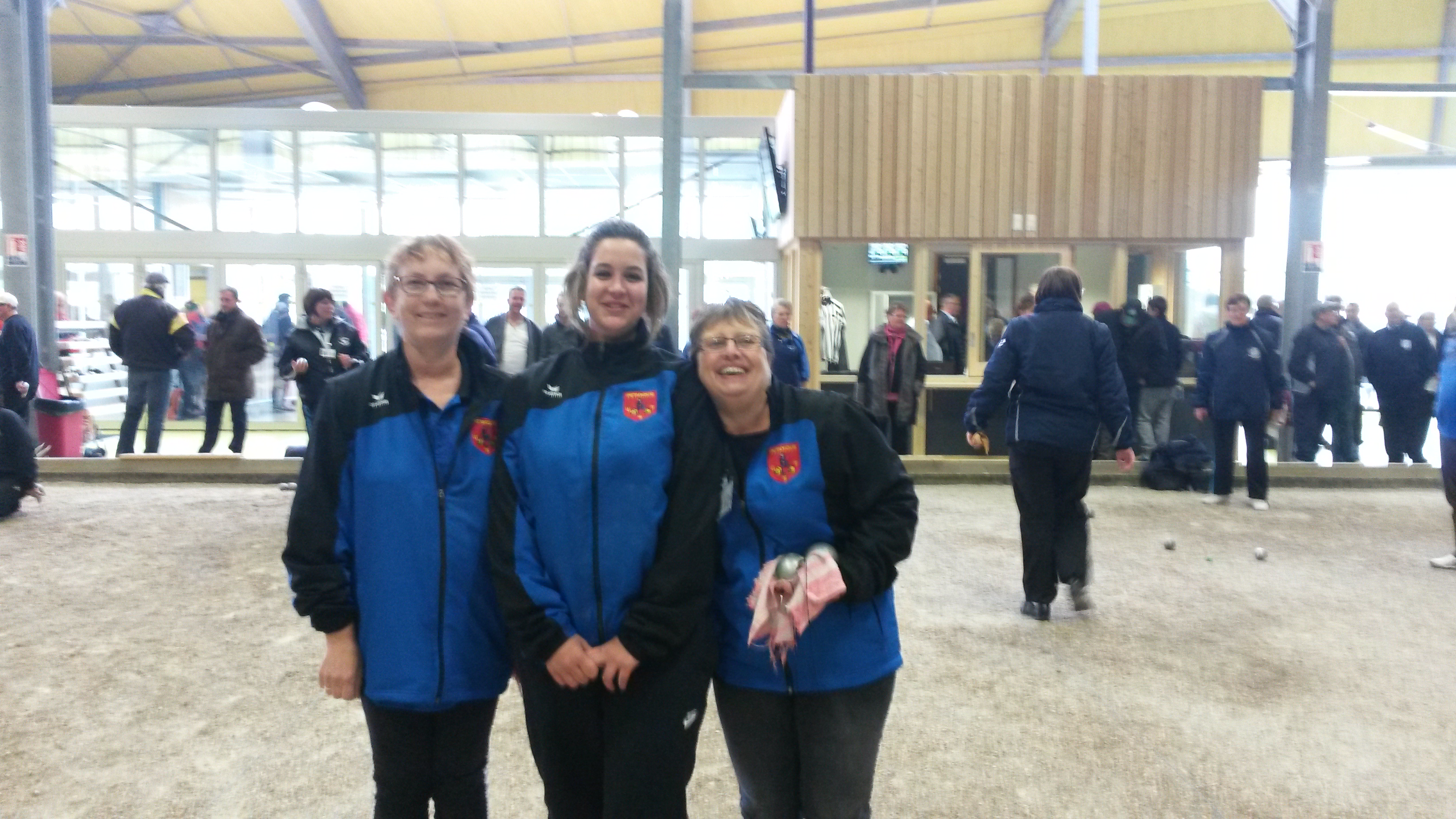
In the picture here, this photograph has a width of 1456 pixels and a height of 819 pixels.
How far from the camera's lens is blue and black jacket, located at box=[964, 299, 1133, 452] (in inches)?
201

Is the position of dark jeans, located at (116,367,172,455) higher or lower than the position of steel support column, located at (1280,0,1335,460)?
lower

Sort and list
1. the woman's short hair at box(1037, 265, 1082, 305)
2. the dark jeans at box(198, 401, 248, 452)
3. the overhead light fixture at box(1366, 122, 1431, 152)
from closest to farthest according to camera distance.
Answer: the woman's short hair at box(1037, 265, 1082, 305)
the dark jeans at box(198, 401, 248, 452)
the overhead light fixture at box(1366, 122, 1431, 152)

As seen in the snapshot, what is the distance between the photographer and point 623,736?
2.05 metres

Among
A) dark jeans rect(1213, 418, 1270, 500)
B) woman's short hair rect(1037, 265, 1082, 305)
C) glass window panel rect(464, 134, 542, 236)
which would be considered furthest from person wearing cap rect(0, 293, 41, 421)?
dark jeans rect(1213, 418, 1270, 500)

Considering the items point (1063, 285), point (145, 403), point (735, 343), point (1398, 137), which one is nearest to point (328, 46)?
point (145, 403)

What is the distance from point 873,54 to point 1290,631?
56.5ft

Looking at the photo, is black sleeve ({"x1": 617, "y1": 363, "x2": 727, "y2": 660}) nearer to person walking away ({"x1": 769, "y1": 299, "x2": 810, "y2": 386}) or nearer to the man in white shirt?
person walking away ({"x1": 769, "y1": 299, "x2": 810, "y2": 386})

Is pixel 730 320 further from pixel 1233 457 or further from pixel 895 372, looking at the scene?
pixel 895 372

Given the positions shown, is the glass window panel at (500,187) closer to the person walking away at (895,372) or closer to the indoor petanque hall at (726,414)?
the indoor petanque hall at (726,414)

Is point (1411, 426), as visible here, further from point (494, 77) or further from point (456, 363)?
point (494, 77)

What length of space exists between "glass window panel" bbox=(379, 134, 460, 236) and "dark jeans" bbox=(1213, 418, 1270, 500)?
10187 mm

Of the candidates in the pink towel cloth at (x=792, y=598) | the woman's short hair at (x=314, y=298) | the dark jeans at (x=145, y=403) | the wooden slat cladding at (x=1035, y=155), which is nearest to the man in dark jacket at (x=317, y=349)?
the woman's short hair at (x=314, y=298)

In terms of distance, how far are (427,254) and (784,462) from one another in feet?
2.79

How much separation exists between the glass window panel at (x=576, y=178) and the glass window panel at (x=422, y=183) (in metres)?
1.28
